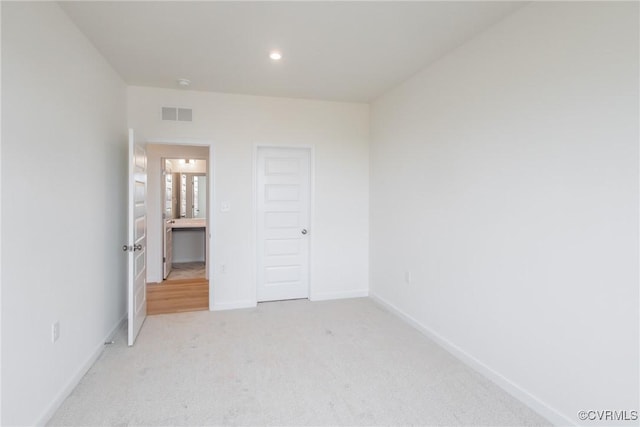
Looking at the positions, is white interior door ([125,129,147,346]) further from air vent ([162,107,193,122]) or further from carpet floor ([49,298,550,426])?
air vent ([162,107,193,122])

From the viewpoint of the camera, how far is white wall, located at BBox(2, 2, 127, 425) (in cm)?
175

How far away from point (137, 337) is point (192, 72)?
2.67m

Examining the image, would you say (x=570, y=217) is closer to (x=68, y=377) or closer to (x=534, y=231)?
(x=534, y=231)

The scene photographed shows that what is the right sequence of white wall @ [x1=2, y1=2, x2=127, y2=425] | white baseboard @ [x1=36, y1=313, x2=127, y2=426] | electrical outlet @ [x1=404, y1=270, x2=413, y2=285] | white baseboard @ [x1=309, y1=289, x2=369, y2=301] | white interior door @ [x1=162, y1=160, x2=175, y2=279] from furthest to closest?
white interior door @ [x1=162, y1=160, x2=175, y2=279] < white baseboard @ [x1=309, y1=289, x2=369, y2=301] < electrical outlet @ [x1=404, y1=270, x2=413, y2=285] < white baseboard @ [x1=36, y1=313, x2=127, y2=426] < white wall @ [x1=2, y1=2, x2=127, y2=425]

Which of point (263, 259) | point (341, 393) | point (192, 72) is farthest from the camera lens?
point (263, 259)

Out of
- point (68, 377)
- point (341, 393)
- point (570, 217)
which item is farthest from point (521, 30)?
point (68, 377)

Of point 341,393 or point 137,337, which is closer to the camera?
point 341,393

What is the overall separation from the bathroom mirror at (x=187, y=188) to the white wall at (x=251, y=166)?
3.39 meters

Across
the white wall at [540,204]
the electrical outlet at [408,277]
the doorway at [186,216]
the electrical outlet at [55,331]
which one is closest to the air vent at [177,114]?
the doorway at [186,216]

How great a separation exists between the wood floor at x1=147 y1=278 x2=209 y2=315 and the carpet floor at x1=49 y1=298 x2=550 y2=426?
537mm

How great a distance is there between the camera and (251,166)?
423 centimetres

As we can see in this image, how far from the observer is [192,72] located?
3.42 meters

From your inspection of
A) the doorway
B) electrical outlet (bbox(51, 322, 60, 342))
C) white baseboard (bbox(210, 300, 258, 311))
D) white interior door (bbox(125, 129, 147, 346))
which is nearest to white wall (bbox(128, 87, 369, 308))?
white baseboard (bbox(210, 300, 258, 311))

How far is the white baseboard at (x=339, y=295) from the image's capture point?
4523 millimetres
